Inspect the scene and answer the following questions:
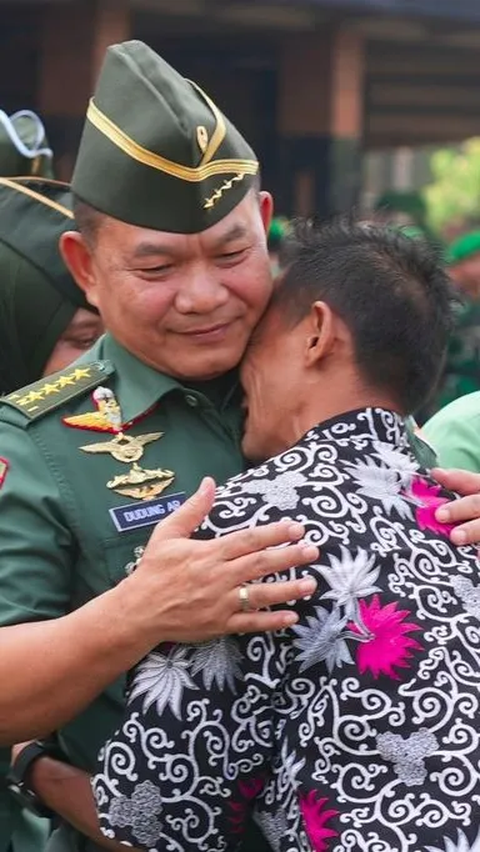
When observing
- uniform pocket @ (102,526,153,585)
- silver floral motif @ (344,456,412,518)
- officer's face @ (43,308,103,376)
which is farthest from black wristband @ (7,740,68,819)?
officer's face @ (43,308,103,376)

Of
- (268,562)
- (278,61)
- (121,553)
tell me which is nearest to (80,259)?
(121,553)

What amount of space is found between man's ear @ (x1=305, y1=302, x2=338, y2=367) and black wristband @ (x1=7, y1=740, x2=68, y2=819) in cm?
70

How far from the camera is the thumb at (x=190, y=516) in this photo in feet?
7.01

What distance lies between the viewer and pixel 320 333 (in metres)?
2.35

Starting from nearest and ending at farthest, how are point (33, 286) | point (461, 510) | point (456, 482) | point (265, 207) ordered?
point (461, 510) < point (456, 482) < point (265, 207) < point (33, 286)

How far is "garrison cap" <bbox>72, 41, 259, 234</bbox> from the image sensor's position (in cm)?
243

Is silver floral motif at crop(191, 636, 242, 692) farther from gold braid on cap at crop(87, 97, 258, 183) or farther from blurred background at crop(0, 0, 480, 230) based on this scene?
blurred background at crop(0, 0, 480, 230)

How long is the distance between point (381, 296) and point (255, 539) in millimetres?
447

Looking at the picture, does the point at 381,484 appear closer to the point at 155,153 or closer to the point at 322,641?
the point at 322,641

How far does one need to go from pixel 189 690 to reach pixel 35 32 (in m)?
8.71

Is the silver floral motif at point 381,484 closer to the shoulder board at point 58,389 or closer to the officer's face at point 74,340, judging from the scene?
the shoulder board at point 58,389

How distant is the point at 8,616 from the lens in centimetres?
229

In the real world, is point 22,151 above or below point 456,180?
above

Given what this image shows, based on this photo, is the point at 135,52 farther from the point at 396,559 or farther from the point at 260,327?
the point at 396,559
